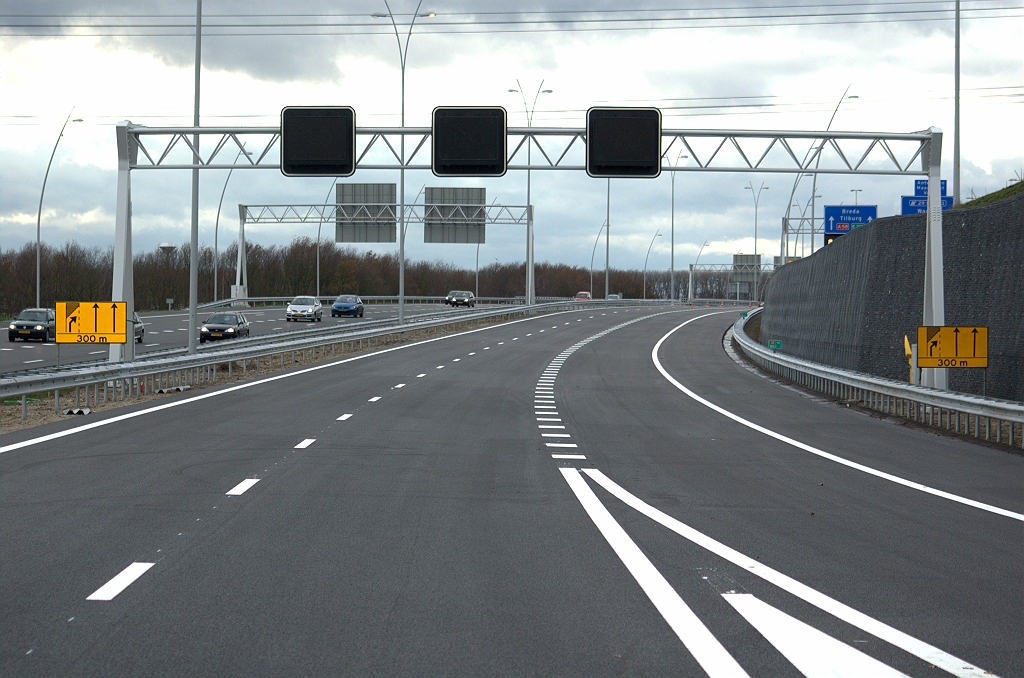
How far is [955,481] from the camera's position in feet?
39.9

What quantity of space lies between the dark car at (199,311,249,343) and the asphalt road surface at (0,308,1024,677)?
27.3m

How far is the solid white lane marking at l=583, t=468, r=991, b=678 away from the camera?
537 centimetres

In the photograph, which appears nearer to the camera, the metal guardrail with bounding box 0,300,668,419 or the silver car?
the metal guardrail with bounding box 0,300,668,419

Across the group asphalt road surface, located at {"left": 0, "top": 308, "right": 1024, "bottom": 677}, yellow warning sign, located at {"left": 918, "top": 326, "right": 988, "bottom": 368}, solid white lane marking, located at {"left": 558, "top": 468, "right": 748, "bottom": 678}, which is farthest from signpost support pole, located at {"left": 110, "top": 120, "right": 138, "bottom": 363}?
solid white lane marking, located at {"left": 558, "top": 468, "right": 748, "bottom": 678}

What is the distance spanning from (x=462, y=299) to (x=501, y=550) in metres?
90.4

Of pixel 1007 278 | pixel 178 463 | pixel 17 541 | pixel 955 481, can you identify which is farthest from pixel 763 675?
pixel 1007 278

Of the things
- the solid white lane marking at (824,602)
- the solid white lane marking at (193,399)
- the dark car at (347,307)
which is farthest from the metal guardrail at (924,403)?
the dark car at (347,307)

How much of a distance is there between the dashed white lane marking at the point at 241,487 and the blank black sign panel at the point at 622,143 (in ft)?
59.0

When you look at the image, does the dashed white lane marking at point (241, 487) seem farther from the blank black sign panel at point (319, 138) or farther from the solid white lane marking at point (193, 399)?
the blank black sign panel at point (319, 138)

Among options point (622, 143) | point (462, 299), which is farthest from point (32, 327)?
point (462, 299)

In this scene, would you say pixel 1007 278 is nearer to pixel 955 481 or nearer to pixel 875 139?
pixel 875 139

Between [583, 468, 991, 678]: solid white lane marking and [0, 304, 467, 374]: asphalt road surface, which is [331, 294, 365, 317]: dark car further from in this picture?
[583, 468, 991, 678]: solid white lane marking

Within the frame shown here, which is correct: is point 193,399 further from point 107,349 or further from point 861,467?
point 107,349

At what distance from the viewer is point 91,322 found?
70.8 ft
